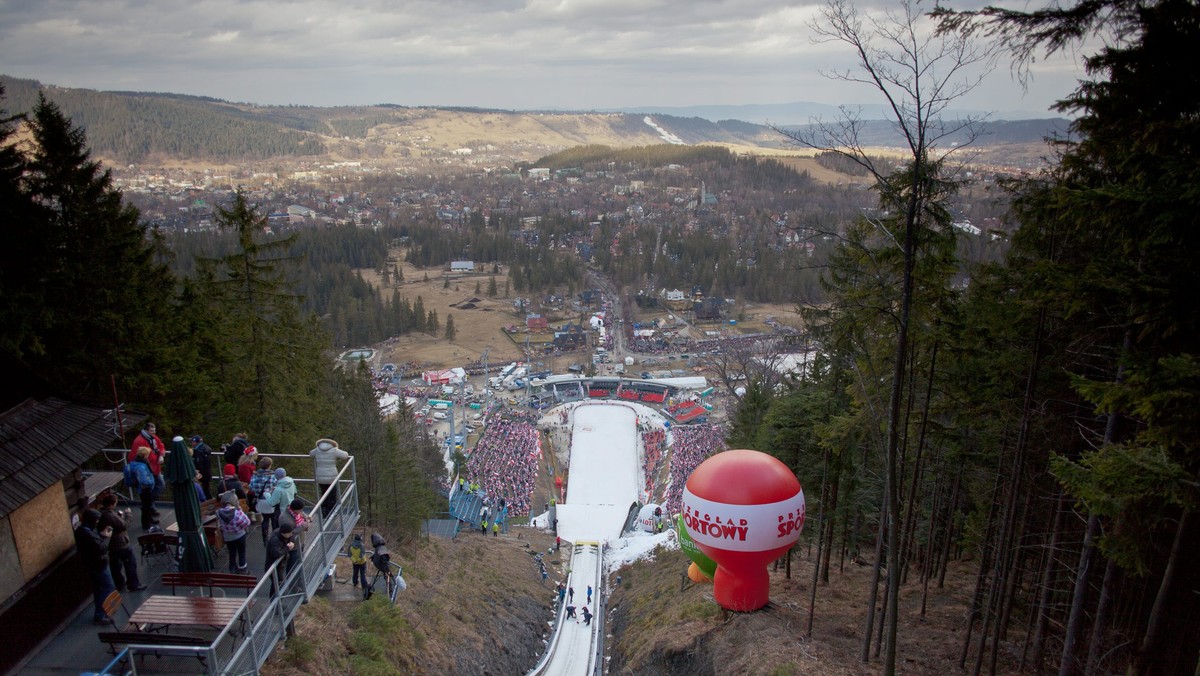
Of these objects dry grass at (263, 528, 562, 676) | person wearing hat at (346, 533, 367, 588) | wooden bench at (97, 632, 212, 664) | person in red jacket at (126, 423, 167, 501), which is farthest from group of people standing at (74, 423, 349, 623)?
dry grass at (263, 528, 562, 676)

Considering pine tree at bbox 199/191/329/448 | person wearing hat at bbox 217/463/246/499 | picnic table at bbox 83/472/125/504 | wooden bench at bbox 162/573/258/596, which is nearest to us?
wooden bench at bbox 162/573/258/596

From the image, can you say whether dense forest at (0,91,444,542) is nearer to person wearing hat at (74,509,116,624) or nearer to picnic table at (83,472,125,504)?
picnic table at (83,472,125,504)

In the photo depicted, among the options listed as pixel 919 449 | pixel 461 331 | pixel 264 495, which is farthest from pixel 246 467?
pixel 461 331

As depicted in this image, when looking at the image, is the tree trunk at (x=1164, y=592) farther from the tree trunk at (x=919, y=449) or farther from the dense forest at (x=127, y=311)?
the dense forest at (x=127, y=311)

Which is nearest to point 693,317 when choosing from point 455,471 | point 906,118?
point 455,471

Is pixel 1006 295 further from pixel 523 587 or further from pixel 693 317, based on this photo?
pixel 693 317

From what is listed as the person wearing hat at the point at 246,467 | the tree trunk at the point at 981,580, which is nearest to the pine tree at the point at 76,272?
the person wearing hat at the point at 246,467
